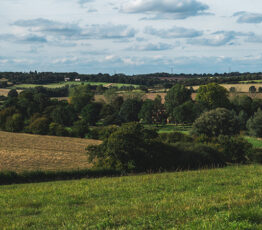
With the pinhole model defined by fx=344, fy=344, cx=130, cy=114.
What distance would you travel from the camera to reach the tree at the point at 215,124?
8069cm

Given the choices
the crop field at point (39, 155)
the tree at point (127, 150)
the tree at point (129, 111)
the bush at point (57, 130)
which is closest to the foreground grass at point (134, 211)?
the tree at point (127, 150)

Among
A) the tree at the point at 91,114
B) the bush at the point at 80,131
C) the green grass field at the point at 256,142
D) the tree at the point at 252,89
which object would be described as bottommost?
the green grass field at the point at 256,142

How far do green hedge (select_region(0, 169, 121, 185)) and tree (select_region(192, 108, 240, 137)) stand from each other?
5348cm

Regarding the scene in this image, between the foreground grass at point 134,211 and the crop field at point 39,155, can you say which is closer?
the foreground grass at point 134,211

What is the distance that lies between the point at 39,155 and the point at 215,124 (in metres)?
43.6

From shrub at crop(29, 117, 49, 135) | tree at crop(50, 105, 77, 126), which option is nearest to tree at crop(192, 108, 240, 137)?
shrub at crop(29, 117, 49, 135)

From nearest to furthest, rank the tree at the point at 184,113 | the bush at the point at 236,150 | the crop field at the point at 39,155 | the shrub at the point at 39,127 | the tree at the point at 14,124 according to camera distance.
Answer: the crop field at the point at 39,155 < the bush at the point at 236,150 < the shrub at the point at 39,127 < the tree at the point at 14,124 < the tree at the point at 184,113

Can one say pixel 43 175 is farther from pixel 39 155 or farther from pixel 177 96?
pixel 177 96

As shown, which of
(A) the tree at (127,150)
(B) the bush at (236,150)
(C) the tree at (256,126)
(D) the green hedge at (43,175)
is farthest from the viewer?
(C) the tree at (256,126)

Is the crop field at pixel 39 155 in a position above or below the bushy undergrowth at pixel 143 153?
below

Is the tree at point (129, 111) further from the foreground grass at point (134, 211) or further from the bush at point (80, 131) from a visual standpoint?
the foreground grass at point (134, 211)

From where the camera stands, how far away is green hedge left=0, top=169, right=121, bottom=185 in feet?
87.1

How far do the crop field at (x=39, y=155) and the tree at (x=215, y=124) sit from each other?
1108 inches

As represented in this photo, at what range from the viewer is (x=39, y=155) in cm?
5484
